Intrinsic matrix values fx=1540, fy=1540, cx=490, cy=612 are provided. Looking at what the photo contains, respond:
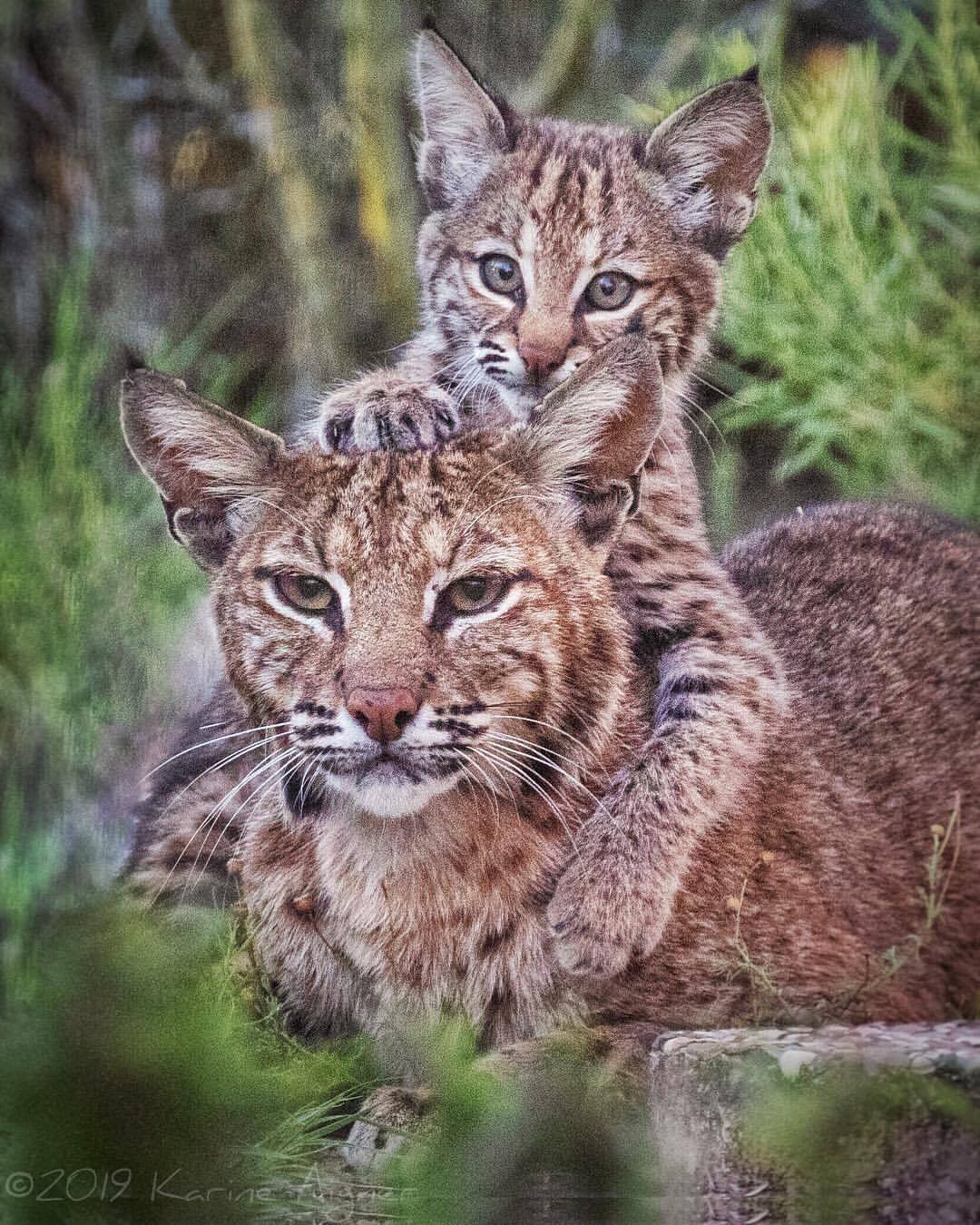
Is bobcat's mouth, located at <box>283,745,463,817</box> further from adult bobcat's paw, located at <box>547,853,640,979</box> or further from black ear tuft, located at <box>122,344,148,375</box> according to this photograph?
black ear tuft, located at <box>122,344,148,375</box>

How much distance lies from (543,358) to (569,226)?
18.7 inches

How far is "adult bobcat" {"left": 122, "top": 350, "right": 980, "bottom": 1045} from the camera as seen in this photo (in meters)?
4.48

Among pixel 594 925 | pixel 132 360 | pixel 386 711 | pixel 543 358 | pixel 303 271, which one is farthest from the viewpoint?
pixel 303 271

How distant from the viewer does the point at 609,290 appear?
4.79 meters

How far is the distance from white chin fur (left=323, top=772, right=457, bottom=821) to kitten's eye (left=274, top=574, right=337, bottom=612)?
509mm

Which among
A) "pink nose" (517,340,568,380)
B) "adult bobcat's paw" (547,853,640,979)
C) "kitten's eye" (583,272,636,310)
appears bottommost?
"adult bobcat's paw" (547,853,640,979)

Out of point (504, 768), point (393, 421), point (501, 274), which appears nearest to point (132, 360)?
point (393, 421)

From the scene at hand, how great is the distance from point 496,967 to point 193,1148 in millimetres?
1068

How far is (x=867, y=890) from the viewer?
4.68 metres

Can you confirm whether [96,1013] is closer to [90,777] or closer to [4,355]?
[90,777]

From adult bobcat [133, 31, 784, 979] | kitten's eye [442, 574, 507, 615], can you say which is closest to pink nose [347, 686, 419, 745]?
kitten's eye [442, 574, 507, 615]

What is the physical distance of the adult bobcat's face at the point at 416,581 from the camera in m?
4.35

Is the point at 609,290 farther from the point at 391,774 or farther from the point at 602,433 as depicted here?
the point at 391,774

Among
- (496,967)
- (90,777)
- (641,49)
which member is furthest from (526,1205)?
(641,49)
